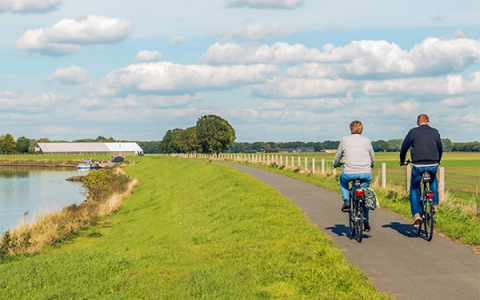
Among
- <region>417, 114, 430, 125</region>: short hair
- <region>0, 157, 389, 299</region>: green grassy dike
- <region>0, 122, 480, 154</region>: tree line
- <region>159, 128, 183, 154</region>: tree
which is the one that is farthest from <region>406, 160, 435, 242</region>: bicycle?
<region>159, 128, 183, 154</region>: tree

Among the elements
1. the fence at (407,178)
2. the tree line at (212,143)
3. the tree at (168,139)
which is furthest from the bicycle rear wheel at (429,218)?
the tree at (168,139)

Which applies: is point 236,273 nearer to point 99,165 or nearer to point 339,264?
point 339,264

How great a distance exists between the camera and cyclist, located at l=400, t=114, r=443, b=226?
971cm

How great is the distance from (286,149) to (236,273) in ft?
583

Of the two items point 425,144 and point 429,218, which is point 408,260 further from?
point 425,144

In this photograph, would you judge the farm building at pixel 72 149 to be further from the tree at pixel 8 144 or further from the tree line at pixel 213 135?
the tree line at pixel 213 135

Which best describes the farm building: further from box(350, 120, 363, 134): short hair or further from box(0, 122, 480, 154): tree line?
box(350, 120, 363, 134): short hair

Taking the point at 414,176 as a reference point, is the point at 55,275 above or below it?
below

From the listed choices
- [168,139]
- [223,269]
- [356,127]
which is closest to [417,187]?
[356,127]

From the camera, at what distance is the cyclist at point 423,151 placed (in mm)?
9711

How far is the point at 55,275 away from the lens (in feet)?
34.1

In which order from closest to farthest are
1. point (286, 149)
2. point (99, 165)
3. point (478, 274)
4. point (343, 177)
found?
point (478, 274) < point (343, 177) < point (99, 165) < point (286, 149)

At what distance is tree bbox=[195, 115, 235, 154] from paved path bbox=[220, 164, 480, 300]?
274 feet

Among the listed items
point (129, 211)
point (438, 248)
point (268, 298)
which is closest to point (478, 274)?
point (438, 248)
